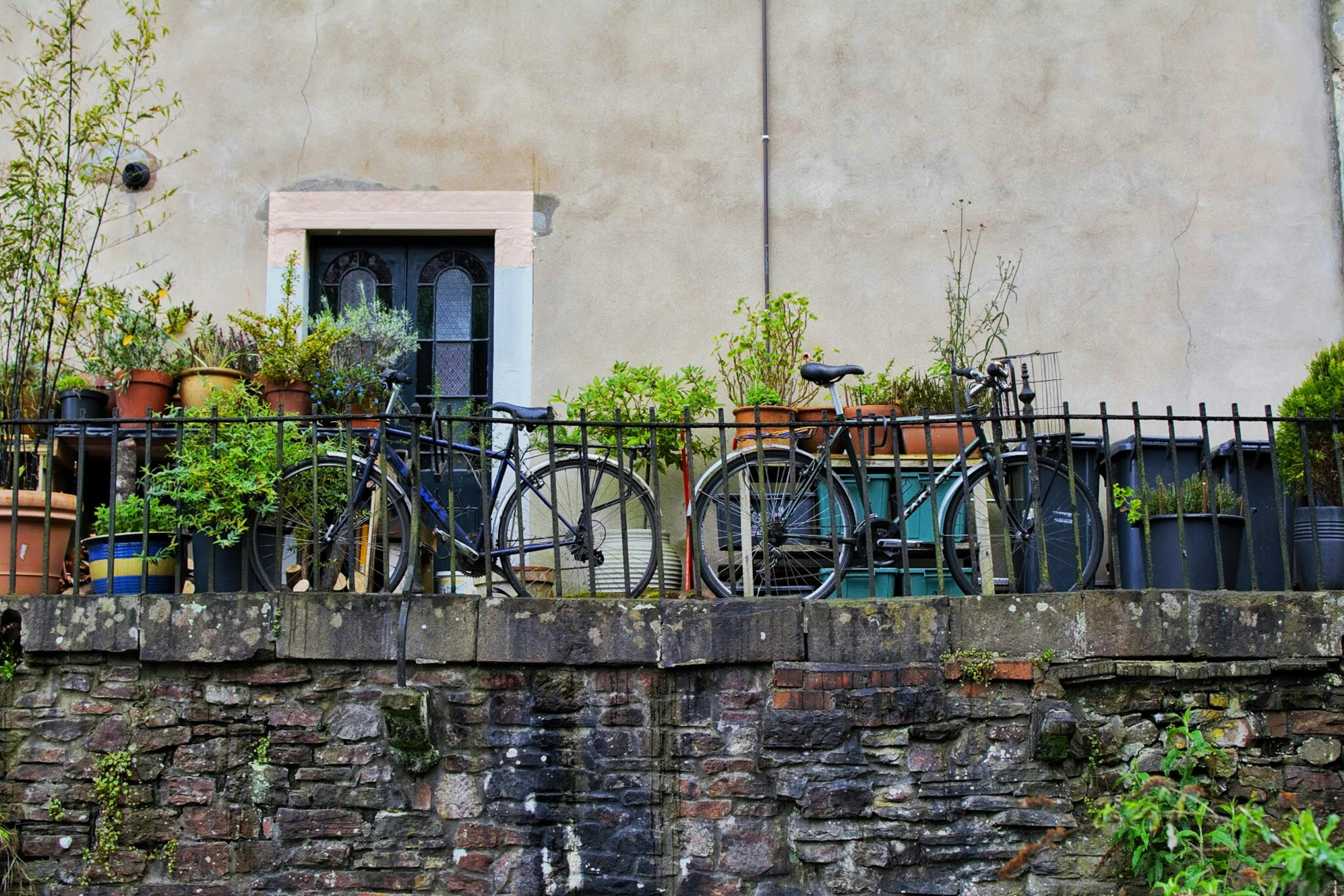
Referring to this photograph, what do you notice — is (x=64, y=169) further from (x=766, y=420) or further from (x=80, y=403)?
(x=766, y=420)

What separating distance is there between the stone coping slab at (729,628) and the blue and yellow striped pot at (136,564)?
38 cm

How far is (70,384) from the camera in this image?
6402 millimetres

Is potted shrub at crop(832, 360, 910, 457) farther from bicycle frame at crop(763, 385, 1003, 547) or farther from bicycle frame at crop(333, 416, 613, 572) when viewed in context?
bicycle frame at crop(333, 416, 613, 572)

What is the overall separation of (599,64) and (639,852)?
4.27 meters

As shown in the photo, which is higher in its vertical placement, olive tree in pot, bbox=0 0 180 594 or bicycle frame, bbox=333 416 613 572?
olive tree in pot, bbox=0 0 180 594

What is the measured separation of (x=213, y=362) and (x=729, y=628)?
3.20 meters

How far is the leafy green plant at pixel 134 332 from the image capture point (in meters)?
6.61

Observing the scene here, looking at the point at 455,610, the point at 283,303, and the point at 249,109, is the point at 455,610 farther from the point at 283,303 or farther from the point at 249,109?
the point at 249,109

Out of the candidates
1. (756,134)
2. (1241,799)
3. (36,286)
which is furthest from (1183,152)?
(36,286)

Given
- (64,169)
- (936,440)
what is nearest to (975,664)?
(936,440)

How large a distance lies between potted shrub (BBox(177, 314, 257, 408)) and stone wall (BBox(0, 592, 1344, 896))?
5.62 feet

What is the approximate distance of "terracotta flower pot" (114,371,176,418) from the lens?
642cm

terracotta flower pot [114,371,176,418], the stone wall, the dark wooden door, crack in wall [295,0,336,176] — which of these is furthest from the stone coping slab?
crack in wall [295,0,336,176]

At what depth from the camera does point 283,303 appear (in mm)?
Answer: 6926
